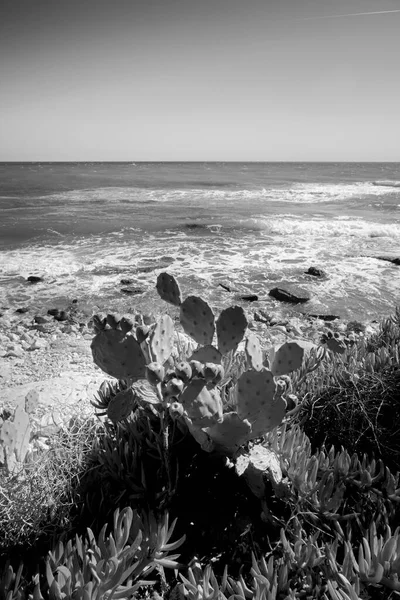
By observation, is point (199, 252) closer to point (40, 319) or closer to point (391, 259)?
point (391, 259)

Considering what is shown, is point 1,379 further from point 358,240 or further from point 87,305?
point 358,240

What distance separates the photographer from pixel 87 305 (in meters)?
7.71

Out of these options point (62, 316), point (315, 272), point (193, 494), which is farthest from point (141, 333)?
point (315, 272)

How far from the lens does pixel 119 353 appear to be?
2045 millimetres

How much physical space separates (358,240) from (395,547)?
42.8 ft

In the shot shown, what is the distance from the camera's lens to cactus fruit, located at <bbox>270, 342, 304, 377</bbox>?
2.36 metres

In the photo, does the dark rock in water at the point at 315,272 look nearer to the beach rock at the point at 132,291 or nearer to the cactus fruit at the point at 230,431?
the beach rock at the point at 132,291

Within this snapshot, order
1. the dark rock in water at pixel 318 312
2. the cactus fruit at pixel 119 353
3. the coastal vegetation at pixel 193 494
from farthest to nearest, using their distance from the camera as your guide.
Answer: the dark rock in water at pixel 318 312, the cactus fruit at pixel 119 353, the coastal vegetation at pixel 193 494

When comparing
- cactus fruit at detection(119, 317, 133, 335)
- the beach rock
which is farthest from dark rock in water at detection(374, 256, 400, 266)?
cactus fruit at detection(119, 317, 133, 335)

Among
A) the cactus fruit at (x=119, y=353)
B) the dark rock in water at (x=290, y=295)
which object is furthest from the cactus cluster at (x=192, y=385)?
the dark rock in water at (x=290, y=295)

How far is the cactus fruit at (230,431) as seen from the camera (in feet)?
6.72

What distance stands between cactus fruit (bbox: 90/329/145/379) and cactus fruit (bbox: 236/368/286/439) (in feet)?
1.93

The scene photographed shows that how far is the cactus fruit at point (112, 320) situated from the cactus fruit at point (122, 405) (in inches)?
14.7

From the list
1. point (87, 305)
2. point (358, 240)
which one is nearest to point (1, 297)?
point (87, 305)
